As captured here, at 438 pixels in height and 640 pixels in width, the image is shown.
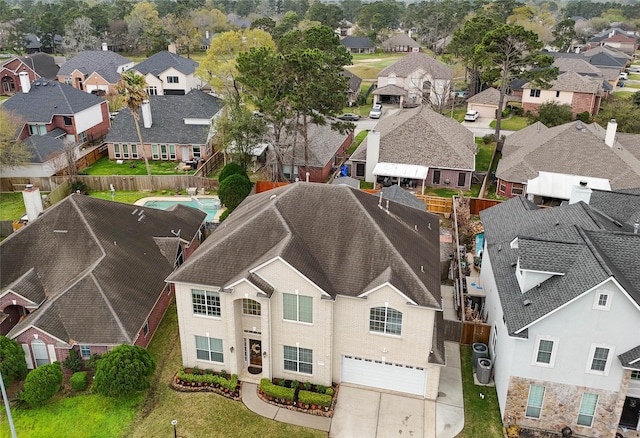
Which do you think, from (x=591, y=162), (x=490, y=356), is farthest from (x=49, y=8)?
(x=490, y=356)

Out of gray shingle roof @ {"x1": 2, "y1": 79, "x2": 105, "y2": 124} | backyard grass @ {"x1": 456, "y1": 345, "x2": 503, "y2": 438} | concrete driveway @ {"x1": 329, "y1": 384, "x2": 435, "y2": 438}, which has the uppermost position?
gray shingle roof @ {"x1": 2, "y1": 79, "x2": 105, "y2": 124}

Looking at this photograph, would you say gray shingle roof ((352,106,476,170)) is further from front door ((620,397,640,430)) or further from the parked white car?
front door ((620,397,640,430))

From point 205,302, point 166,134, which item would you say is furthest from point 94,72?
point 205,302

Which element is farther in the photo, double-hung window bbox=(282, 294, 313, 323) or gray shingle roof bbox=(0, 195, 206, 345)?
gray shingle roof bbox=(0, 195, 206, 345)

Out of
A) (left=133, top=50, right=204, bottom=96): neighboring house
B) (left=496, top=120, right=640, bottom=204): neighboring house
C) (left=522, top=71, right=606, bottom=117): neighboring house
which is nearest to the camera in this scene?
(left=496, top=120, right=640, bottom=204): neighboring house

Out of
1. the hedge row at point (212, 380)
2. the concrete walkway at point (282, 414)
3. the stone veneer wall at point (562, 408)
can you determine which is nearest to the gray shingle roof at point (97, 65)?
the hedge row at point (212, 380)

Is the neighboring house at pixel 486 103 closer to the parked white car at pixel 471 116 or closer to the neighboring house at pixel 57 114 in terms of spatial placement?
the parked white car at pixel 471 116

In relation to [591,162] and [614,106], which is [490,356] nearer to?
[591,162]

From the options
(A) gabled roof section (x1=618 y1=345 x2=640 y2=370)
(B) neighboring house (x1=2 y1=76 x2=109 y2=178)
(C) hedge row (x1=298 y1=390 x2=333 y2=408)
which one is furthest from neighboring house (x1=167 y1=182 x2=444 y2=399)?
(B) neighboring house (x1=2 y1=76 x2=109 y2=178)
